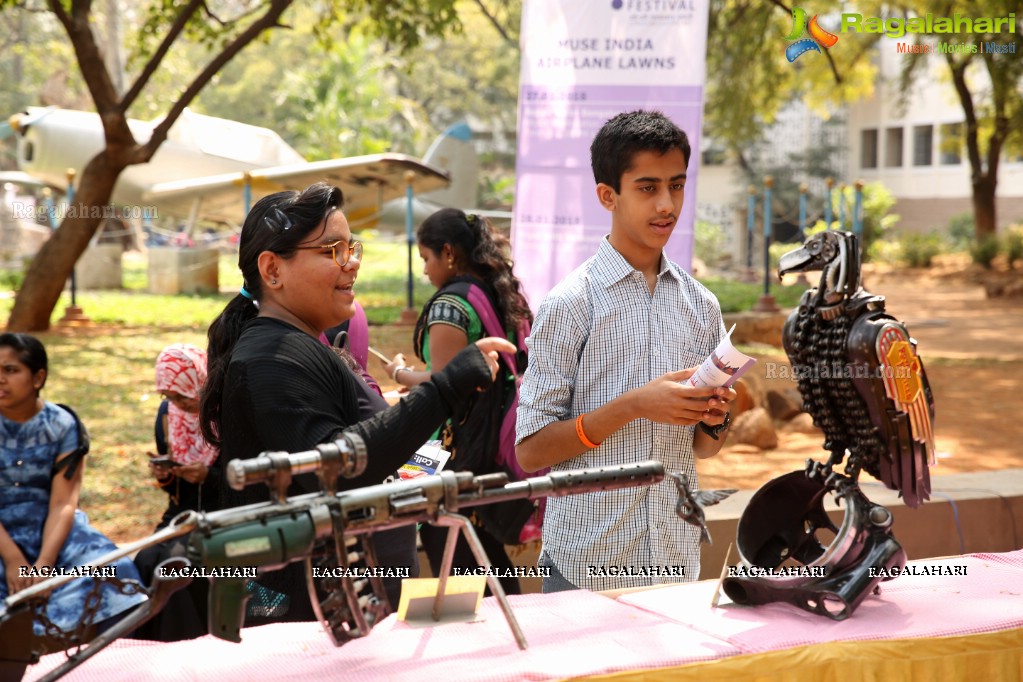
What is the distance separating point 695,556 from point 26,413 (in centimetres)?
238

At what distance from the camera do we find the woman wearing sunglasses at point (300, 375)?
1816 mm

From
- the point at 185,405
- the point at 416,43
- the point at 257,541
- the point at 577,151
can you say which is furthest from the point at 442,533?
the point at 416,43

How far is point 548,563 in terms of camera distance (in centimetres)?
240

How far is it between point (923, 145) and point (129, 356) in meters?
24.9

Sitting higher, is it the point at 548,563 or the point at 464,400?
the point at 464,400

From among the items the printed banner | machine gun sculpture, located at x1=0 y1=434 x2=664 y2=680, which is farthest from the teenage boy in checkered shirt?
the printed banner

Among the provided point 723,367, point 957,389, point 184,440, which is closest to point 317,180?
point 957,389

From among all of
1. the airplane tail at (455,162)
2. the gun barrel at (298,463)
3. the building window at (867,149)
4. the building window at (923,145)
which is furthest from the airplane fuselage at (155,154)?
the building window at (923,145)

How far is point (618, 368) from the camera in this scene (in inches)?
91.2

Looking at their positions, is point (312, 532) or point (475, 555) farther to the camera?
point (475, 555)

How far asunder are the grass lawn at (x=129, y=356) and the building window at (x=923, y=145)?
15214 millimetres

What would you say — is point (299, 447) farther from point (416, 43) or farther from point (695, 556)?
point (416, 43)

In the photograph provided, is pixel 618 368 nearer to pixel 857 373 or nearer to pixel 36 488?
pixel 857 373

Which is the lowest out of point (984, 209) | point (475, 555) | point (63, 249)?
point (475, 555)
